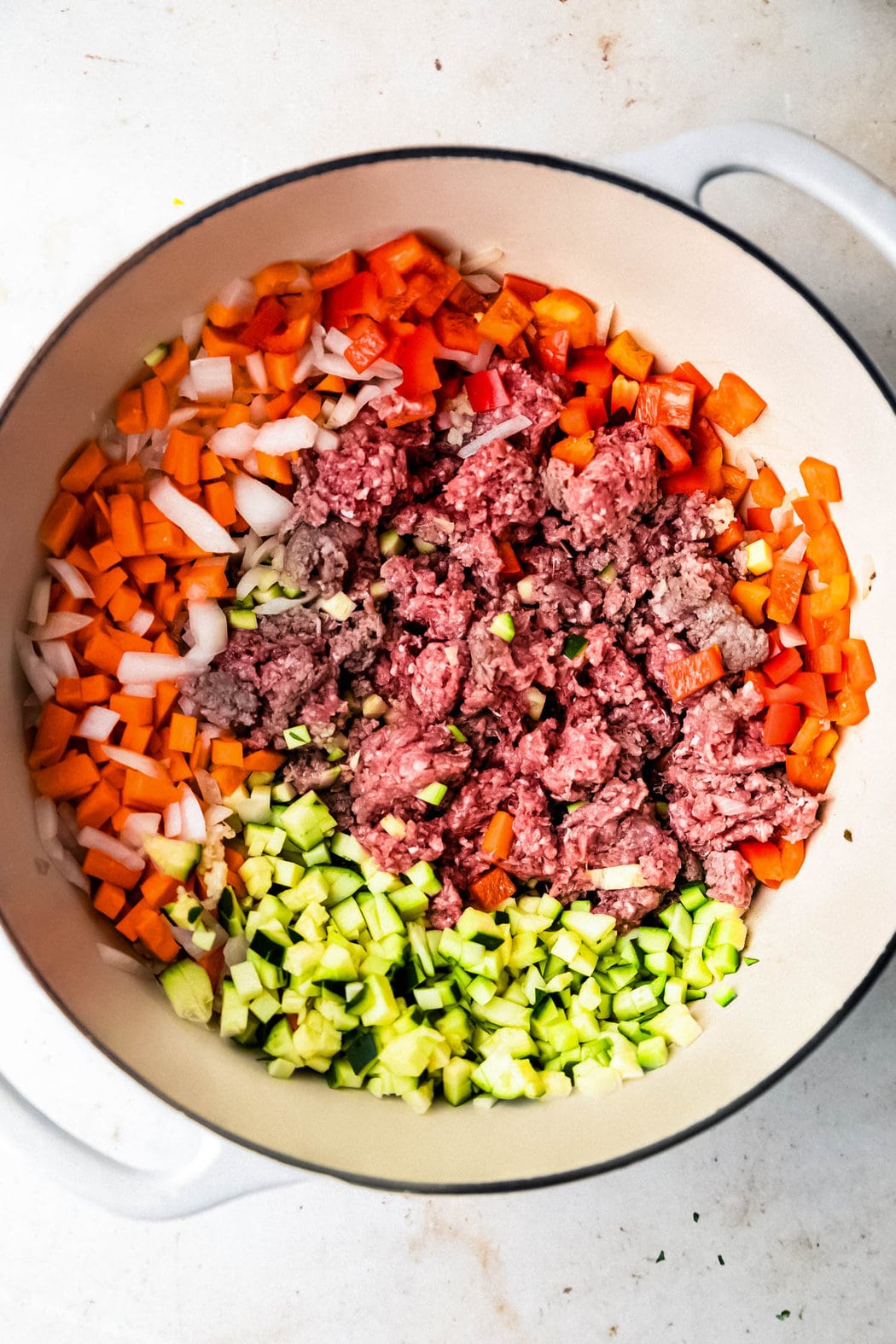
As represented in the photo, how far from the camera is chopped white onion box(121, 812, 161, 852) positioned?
1866 millimetres

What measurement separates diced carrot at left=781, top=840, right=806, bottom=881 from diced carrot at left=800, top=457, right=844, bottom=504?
674 millimetres

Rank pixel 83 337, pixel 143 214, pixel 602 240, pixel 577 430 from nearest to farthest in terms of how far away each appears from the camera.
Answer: pixel 83 337 → pixel 602 240 → pixel 577 430 → pixel 143 214

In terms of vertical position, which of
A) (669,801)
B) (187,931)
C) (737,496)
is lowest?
(187,931)

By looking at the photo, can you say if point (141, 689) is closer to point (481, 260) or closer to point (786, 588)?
point (481, 260)

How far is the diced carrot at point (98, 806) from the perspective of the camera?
1.83m

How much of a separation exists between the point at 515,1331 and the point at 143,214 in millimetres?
2556

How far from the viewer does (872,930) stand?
5.45 ft

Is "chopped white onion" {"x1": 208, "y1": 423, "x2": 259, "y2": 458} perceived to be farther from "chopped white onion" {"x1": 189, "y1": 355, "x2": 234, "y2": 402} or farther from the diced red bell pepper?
the diced red bell pepper

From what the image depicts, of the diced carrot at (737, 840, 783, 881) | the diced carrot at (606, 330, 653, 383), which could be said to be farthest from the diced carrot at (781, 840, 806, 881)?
the diced carrot at (606, 330, 653, 383)

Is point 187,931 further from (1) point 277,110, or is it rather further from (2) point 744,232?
(2) point 744,232

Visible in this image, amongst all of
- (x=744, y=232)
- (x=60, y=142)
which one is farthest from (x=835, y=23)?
(x=60, y=142)

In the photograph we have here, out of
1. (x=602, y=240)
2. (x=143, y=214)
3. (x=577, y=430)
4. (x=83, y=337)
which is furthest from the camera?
(x=143, y=214)

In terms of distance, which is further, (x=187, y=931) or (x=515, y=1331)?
(x=515, y=1331)

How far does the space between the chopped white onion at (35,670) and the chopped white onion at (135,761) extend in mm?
156
